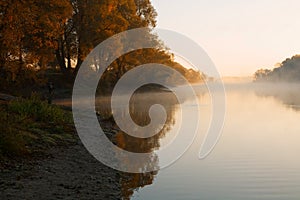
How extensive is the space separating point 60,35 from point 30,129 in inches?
1113

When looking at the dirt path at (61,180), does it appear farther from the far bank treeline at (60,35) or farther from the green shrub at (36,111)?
the far bank treeline at (60,35)

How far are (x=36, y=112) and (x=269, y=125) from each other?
15500mm

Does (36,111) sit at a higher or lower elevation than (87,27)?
lower

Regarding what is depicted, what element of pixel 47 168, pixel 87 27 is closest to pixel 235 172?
pixel 47 168

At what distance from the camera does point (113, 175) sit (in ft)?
40.0

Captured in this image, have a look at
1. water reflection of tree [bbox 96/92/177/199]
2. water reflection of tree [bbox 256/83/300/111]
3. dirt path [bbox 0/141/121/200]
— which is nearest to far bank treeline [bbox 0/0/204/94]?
water reflection of tree [bbox 96/92/177/199]

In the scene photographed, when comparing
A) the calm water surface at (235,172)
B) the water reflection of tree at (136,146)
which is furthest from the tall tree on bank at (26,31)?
the calm water surface at (235,172)

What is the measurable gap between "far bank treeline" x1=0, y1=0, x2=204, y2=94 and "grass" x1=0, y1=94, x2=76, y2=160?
785 cm

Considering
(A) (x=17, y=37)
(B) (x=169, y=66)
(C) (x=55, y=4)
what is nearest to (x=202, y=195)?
(A) (x=17, y=37)

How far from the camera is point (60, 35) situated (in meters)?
42.1

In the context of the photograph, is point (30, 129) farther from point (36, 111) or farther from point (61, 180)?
point (61, 180)

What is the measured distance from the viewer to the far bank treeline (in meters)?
25.5

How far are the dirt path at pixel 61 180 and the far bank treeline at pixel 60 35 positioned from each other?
15009mm

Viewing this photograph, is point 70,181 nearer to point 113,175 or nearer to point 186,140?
point 113,175
